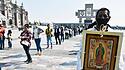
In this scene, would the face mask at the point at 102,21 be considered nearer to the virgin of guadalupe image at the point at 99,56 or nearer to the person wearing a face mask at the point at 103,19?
the person wearing a face mask at the point at 103,19

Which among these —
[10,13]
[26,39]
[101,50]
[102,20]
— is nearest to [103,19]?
[102,20]

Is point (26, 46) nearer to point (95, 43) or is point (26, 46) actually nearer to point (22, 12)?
point (95, 43)

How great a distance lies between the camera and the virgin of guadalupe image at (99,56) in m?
3.24

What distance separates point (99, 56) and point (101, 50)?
0.09 metres

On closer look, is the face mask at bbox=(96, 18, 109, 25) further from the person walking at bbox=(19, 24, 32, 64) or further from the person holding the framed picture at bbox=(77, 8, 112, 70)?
the person walking at bbox=(19, 24, 32, 64)

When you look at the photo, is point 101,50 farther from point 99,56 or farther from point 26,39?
point 26,39

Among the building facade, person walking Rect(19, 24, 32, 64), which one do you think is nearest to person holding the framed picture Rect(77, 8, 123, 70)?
person walking Rect(19, 24, 32, 64)

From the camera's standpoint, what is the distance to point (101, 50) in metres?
3.23

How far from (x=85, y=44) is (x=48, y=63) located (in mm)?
7113

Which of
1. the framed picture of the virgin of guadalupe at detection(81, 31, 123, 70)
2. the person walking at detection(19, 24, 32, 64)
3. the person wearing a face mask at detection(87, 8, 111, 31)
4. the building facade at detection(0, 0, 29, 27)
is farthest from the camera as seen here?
the building facade at detection(0, 0, 29, 27)

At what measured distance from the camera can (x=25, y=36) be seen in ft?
33.0

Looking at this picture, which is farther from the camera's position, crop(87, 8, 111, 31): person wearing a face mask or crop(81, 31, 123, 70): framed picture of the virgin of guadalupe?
crop(87, 8, 111, 31): person wearing a face mask

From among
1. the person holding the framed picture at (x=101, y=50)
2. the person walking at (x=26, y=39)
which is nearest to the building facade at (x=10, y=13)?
the person walking at (x=26, y=39)

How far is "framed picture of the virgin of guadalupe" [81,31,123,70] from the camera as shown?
319 centimetres
